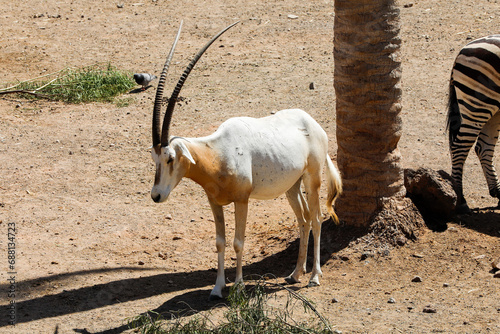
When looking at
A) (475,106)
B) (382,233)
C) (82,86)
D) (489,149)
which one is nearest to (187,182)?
(382,233)

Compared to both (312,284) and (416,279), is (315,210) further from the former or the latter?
(416,279)

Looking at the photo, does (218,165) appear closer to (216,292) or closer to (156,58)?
(216,292)

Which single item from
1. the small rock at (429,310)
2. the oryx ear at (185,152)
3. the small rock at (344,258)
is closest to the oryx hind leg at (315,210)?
the small rock at (344,258)

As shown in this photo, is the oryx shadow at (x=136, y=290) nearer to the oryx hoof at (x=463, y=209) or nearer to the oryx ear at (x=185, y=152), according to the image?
the oryx ear at (x=185, y=152)

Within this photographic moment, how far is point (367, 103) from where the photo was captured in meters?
7.19

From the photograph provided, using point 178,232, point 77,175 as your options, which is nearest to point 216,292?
point 178,232

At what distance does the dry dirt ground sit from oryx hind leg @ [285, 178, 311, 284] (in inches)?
6.6

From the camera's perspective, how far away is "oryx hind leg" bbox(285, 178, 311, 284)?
683 cm

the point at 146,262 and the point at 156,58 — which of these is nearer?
the point at 146,262

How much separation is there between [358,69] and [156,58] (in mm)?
7307

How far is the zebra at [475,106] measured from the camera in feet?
27.7

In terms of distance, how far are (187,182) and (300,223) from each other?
277cm

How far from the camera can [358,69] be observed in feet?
23.4

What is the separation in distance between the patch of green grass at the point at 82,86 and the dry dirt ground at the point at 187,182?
31 centimetres
